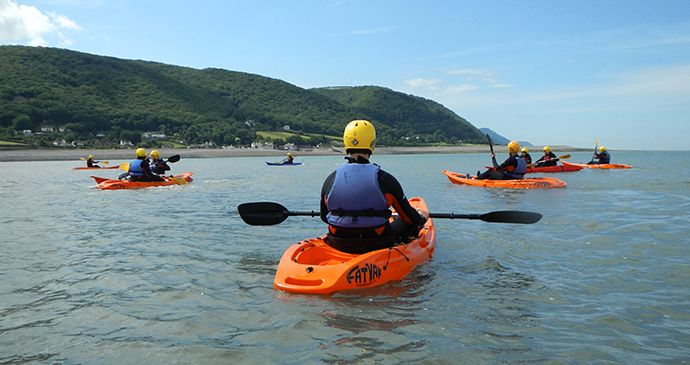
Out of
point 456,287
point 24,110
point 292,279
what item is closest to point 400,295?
point 456,287

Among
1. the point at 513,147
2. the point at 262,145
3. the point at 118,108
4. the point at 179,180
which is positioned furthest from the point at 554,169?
the point at 118,108

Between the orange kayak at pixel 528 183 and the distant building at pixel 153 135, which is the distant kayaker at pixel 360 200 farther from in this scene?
the distant building at pixel 153 135

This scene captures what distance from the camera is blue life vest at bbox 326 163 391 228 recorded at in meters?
5.72

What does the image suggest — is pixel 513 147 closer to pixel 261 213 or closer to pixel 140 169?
pixel 261 213

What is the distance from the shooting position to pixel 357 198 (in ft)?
18.9

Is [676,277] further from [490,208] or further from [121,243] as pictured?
[121,243]

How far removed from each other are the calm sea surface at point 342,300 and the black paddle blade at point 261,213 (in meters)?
0.62

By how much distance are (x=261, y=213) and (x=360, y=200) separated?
2.65 meters

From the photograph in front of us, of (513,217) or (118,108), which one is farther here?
(118,108)

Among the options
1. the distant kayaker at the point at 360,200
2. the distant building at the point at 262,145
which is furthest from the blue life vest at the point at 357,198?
the distant building at the point at 262,145

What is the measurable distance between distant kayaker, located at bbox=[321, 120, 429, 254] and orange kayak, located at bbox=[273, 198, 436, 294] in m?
0.22

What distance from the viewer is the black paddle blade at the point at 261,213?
A: 7.62 m


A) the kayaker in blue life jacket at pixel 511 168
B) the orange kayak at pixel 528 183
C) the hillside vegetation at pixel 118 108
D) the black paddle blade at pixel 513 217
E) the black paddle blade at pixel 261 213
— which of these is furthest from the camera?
the hillside vegetation at pixel 118 108

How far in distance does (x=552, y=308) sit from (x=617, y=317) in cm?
63
